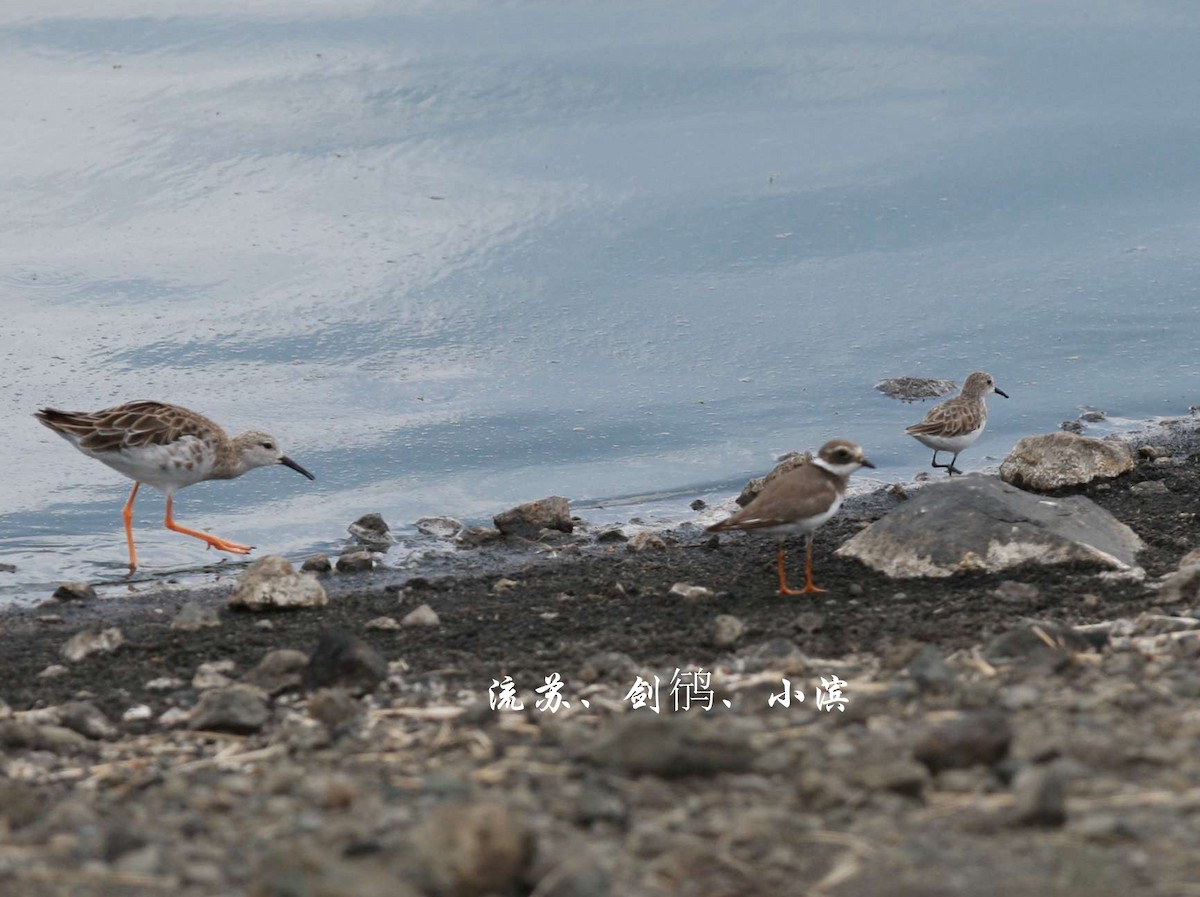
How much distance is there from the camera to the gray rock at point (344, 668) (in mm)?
6277

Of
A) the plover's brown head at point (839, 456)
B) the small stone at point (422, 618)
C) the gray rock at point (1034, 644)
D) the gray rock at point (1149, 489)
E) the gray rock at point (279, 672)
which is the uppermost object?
the plover's brown head at point (839, 456)

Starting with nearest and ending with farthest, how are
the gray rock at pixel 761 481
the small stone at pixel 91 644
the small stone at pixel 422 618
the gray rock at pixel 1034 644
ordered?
the gray rock at pixel 1034 644 < the small stone at pixel 91 644 < the small stone at pixel 422 618 < the gray rock at pixel 761 481

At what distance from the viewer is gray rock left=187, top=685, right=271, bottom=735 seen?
5805mm

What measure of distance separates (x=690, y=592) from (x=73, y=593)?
3355mm

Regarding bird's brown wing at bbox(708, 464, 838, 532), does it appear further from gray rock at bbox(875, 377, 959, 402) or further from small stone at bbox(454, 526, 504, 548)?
gray rock at bbox(875, 377, 959, 402)

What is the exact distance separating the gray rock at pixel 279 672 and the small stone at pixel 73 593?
2.73m

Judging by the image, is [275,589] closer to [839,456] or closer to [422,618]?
[422,618]

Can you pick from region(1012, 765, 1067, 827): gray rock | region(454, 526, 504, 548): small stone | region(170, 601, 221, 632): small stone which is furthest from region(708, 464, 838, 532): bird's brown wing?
region(1012, 765, 1067, 827): gray rock

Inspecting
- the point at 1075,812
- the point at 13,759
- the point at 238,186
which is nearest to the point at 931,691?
the point at 1075,812

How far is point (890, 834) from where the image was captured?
4.19 meters

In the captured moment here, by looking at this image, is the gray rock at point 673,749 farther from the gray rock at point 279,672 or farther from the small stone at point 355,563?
the small stone at point 355,563

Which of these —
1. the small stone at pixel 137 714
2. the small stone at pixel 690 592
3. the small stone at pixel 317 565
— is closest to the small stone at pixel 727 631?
the small stone at pixel 690 592

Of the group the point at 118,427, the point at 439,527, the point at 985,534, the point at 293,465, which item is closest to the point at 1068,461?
the point at 985,534

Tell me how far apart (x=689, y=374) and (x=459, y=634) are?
475cm
